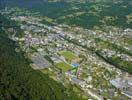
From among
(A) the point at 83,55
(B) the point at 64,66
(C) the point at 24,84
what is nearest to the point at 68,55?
(A) the point at 83,55

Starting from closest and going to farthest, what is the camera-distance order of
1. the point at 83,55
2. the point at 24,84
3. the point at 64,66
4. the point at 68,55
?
the point at 24,84
the point at 64,66
the point at 83,55
the point at 68,55

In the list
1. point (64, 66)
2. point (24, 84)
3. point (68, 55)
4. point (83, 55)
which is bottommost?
point (68, 55)

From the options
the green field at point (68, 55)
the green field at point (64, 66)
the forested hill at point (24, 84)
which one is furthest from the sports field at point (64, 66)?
the forested hill at point (24, 84)

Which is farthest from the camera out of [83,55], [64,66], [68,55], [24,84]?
[68,55]

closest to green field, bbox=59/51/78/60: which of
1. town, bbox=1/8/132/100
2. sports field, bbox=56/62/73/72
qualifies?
town, bbox=1/8/132/100

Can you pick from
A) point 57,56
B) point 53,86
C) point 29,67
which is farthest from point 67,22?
point 53,86

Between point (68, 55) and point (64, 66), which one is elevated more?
point (64, 66)

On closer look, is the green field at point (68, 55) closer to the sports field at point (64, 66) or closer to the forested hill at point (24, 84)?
the sports field at point (64, 66)

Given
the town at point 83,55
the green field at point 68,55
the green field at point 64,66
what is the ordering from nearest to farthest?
the town at point 83,55, the green field at point 64,66, the green field at point 68,55

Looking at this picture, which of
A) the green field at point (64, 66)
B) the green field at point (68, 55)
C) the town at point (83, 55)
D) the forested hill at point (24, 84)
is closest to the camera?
the forested hill at point (24, 84)

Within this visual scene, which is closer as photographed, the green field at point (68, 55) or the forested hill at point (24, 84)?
the forested hill at point (24, 84)

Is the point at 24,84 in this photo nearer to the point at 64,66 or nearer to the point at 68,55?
the point at 64,66
